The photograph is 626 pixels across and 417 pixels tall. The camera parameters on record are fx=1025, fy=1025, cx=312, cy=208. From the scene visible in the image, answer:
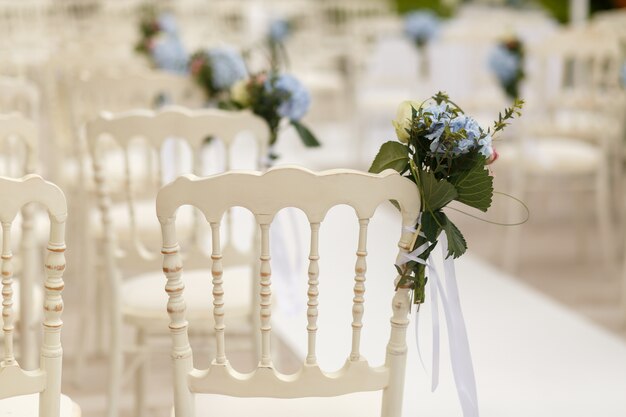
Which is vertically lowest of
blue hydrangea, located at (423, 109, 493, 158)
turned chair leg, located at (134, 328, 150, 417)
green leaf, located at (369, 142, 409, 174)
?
turned chair leg, located at (134, 328, 150, 417)

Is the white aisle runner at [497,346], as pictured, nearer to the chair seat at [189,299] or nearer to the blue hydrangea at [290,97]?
the chair seat at [189,299]

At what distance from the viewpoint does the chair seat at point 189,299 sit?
8.65 ft

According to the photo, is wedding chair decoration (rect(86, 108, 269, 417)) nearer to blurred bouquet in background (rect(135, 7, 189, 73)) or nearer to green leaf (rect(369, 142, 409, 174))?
green leaf (rect(369, 142, 409, 174))

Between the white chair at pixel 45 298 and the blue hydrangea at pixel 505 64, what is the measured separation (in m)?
3.58

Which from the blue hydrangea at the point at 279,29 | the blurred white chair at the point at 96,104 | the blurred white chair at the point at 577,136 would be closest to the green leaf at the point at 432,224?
the blurred white chair at the point at 96,104

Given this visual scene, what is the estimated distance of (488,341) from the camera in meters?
3.08

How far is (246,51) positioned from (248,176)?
7.08 ft

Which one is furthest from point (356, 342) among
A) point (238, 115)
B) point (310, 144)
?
point (310, 144)

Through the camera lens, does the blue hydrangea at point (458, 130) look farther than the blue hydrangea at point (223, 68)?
No

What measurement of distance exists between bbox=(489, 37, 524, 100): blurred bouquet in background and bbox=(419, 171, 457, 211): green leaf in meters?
3.37

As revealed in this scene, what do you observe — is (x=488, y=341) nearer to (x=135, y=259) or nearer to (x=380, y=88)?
(x=135, y=259)

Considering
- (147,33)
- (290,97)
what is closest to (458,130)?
(290,97)

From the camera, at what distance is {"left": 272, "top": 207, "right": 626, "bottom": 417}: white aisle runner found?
257 centimetres

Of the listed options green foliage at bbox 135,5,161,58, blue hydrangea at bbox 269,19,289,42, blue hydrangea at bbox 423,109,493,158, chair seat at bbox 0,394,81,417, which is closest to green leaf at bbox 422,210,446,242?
blue hydrangea at bbox 423,109,493,158
